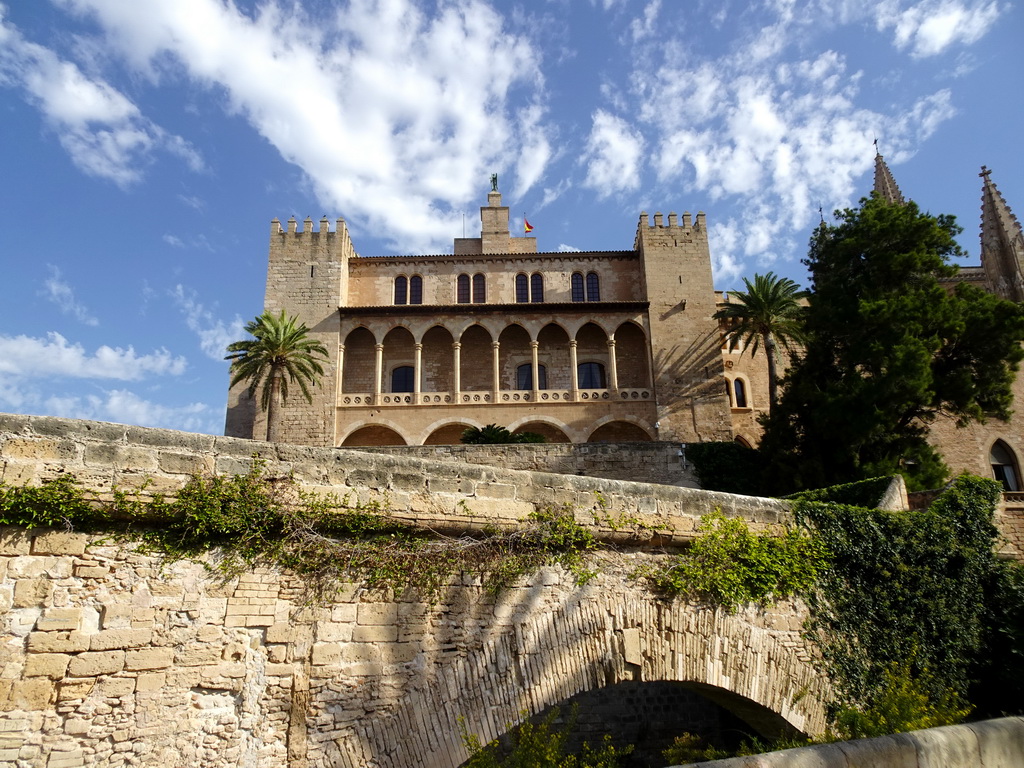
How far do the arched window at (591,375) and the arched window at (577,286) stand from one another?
12.8ft

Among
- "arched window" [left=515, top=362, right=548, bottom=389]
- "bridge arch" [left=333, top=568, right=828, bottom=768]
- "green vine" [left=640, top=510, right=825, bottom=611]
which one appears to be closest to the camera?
"bridge arch" [left=333, top=568, right=828, bottom=768]

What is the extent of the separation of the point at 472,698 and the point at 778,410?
758 inches

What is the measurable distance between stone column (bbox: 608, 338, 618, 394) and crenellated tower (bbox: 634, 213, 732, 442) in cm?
188

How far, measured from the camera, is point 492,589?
276 inches

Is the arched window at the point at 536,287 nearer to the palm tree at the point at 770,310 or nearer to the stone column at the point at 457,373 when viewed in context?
the stone column at the point at 457,373

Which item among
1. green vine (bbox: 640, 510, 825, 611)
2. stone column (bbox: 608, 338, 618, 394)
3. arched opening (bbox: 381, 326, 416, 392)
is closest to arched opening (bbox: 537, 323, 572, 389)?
stone column (bbox: 608, 338, 618, 394)

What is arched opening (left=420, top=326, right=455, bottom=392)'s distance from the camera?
3506cm

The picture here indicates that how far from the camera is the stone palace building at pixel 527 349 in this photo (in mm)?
32906

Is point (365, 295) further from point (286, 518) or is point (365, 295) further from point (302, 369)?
point (286, 518)

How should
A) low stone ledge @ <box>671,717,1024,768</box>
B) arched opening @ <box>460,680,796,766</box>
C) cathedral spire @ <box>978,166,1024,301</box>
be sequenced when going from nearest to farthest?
low stone ledge @ <box>671,717,1024,768</box>
arched opening @ <box>460,680,796,766</box>
cathedral spire @ <box>978,166,1024,301</box>

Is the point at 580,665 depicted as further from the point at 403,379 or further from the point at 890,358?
the point at 403,379

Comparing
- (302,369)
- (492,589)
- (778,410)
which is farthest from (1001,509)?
(302,369)

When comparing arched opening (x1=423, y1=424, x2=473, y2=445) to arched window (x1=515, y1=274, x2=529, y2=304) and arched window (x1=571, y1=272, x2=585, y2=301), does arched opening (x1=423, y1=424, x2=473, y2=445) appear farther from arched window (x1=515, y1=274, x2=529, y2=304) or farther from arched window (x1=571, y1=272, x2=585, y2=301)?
arched window (x1=571, y1=272, x2=585, y2=301)

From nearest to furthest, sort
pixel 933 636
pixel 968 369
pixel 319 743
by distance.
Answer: pixel 319 743 < pixel 933 636 < pixel 968 369
